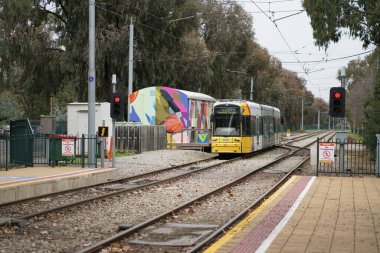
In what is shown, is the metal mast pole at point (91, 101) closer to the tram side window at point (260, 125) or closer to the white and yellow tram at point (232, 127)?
the white and yellow tram at point (232, 127)

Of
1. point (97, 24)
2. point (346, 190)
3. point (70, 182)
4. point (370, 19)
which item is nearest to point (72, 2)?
point (97, 24)

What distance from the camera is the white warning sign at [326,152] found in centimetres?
2084

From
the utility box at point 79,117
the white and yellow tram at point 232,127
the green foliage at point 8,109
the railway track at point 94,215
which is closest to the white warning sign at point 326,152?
the railway track at point 94,215

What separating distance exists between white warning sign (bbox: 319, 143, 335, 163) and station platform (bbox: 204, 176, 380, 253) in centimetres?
390

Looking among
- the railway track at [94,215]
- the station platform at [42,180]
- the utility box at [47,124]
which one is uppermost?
the utility box at [47,124]

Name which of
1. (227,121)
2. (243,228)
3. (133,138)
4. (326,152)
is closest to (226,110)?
(227,121)

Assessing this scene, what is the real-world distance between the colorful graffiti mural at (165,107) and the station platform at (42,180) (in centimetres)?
1838

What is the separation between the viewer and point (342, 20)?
2855cm

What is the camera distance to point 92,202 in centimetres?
1433

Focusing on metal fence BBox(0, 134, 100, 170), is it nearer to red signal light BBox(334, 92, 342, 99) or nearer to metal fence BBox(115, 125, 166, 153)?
red signal light BBox(334, 92, 342, 99)

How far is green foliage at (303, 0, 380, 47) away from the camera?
90.1 feet

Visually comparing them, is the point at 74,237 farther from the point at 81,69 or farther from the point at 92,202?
the point at 81,69

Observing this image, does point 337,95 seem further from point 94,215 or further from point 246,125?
point 246,125

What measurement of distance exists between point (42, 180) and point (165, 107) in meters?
24.2
